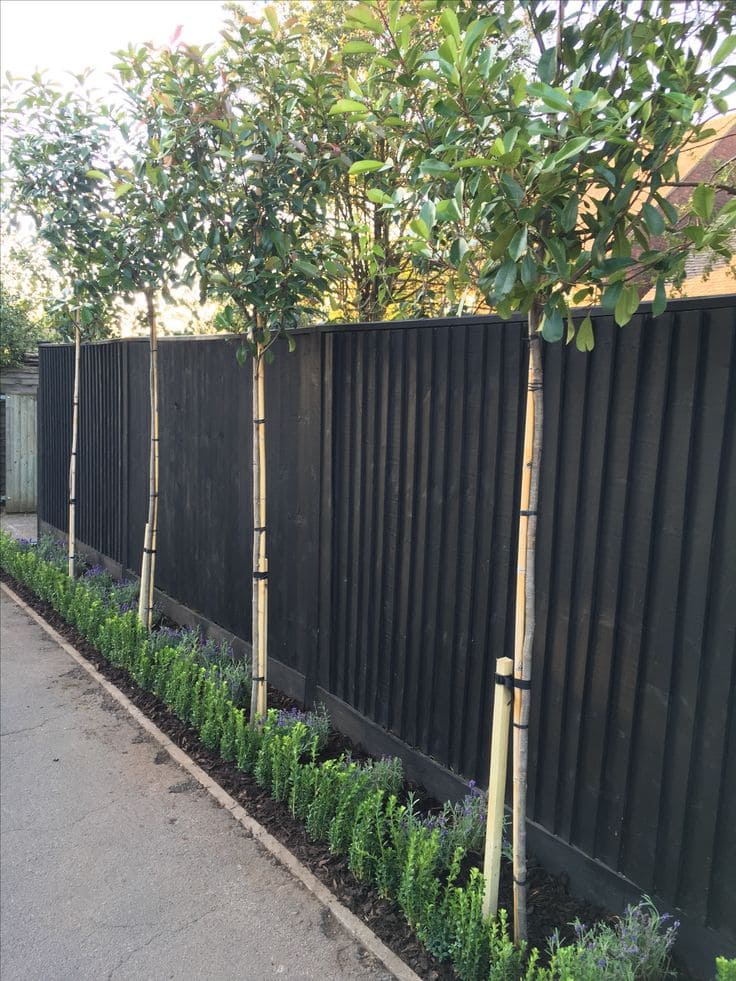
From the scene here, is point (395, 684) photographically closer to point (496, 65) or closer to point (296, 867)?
point (296, 867)

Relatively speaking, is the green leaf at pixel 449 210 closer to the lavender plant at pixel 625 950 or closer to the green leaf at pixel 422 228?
the green leaf at pixel 422 228

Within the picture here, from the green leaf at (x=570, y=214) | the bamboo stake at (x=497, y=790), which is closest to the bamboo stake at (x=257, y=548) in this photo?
the bamboo stake at (x=497, y=790)

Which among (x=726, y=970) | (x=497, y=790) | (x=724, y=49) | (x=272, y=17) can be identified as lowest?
(x=726, y=970)

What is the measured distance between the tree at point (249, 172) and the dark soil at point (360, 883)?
7.89ft

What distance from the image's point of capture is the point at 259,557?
14.3 ft

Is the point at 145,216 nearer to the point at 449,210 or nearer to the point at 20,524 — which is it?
the point at 449,210

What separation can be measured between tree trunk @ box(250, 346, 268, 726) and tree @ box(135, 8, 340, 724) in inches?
9.8

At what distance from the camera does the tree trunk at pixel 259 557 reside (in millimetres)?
4285

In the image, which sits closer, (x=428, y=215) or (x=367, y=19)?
(x=428, y=215)

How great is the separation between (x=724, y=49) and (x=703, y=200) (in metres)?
0.37

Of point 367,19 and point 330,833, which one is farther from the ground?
point 367,19

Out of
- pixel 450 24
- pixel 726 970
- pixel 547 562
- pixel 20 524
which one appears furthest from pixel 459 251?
pixel 20 524

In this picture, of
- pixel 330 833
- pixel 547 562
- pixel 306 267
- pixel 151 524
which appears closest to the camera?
pixel 547 562

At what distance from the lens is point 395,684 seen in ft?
13.1
